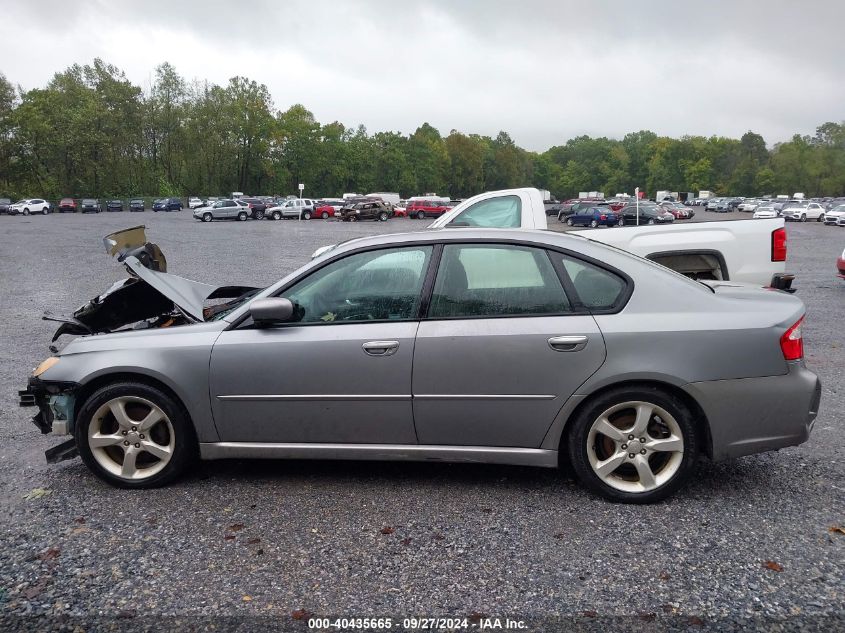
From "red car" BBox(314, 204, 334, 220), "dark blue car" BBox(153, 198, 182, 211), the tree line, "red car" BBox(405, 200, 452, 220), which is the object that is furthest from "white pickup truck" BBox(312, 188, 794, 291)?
the tree line

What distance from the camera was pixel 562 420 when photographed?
12.5 ft

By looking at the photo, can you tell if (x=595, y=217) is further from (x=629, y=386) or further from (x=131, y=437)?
(x=131, y=437)

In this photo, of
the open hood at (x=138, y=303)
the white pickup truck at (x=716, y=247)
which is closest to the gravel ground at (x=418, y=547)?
the open hood at (x=138, y=303)

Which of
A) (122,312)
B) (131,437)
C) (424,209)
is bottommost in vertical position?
(131,437)

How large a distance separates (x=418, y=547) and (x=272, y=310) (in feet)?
4.99

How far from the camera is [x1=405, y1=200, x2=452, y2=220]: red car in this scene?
198ft

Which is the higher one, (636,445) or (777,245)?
(777,245)

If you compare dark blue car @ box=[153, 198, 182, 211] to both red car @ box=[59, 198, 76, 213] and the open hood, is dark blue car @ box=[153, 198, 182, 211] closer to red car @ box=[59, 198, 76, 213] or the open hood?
red car @ box=[59, 198, 76, 213]

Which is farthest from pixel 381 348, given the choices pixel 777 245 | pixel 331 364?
pixel 777 245

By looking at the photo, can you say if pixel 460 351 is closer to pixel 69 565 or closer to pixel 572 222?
pixel 69 565

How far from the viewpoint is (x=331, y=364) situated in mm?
3924

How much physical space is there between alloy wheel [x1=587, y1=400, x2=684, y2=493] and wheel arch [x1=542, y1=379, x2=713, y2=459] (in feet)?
0.34

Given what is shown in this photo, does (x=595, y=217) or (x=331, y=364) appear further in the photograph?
(x=595, y=217)

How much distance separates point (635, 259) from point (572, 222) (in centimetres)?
4915
